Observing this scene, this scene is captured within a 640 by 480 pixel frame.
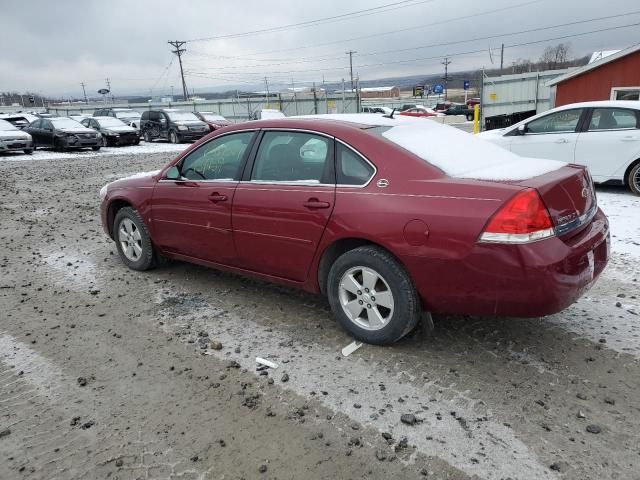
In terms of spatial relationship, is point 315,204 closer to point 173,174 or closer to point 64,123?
point 173,174

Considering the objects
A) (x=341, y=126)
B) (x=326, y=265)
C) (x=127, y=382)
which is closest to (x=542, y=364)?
(x=326, y=265)

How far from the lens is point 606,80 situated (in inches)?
630

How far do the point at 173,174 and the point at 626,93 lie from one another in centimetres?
1531

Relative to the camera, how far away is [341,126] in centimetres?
383

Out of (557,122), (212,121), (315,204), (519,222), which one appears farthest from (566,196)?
(212,121)

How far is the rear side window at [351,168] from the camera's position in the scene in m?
3.54

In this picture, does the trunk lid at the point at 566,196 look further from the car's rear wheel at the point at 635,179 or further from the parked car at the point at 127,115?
the parked car at the point at 127,115

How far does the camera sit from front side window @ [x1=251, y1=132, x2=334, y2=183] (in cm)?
381

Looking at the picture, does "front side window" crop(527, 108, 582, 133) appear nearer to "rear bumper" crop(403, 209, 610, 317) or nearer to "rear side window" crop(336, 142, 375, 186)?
"rear bumper" crop(403, 209, 610, 317)

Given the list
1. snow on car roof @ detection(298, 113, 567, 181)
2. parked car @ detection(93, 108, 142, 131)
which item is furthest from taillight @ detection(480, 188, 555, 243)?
parked car @ detection(93, 108, 142, 131)

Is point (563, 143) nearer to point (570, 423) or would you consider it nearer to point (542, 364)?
point (542, 364)

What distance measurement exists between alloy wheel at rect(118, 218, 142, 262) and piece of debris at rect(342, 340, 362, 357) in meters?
2.82

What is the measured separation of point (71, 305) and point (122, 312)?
590mm

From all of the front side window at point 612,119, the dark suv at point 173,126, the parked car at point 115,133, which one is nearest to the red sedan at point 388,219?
the front side window at point 612,119
